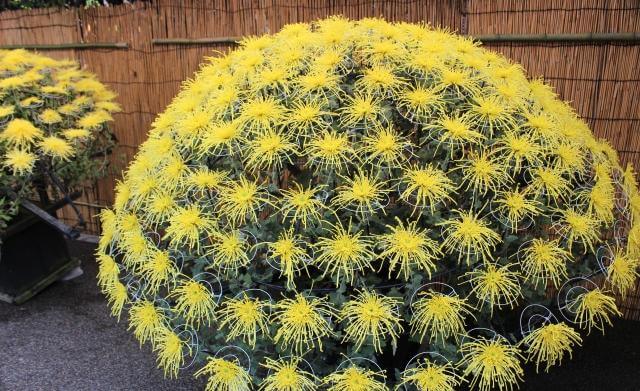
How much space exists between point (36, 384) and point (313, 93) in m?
2.08

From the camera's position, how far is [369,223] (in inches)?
61.3

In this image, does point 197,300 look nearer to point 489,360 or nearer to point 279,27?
point 489,360

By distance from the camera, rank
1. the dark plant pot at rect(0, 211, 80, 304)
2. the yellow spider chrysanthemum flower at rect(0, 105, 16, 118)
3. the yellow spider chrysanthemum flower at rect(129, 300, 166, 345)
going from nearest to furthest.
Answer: the yellow spider chrysanthemum flower at rect(129, 300, 166, 345)
the yellow spider chrysanthemum flower at rect(0, 105, 16, 118)
the dark plant pot at rect(0, 211, 80, 304)

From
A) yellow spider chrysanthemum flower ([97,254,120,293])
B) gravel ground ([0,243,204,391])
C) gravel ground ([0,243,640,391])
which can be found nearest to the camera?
yellow spider chrysanthemum flower ([97,254,120,293])

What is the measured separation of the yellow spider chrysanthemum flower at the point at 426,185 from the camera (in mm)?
1504

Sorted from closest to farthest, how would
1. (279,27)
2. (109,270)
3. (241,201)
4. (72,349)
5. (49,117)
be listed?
(241,201), (109,270), (72,349), (49,117), (279,27)

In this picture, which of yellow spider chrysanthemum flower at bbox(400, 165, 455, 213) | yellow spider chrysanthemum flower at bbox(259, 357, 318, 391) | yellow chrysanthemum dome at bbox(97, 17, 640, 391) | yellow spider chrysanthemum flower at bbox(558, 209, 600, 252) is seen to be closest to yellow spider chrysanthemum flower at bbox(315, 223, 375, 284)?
yellow chrysanthemum dome at bbox(97, 17, 640, 391)

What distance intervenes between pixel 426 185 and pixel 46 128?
102 inches

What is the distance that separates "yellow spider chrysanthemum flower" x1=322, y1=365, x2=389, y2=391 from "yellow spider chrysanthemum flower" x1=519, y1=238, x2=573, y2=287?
532 millimetres

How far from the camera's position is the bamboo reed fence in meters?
2.68

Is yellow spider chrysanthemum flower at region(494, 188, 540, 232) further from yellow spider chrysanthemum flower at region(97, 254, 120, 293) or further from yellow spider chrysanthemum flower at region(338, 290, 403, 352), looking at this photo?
yellow spider chrysanthemum flower at region(97, 254, 120, 293)

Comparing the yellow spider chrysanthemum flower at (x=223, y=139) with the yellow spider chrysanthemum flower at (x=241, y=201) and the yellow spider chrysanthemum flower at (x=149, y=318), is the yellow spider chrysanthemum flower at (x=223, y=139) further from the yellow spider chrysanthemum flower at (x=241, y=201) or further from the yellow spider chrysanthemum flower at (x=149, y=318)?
the yellow spider chrysanthemum flower at (x=149, y=318)

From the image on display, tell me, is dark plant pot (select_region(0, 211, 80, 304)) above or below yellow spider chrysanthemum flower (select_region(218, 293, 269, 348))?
below

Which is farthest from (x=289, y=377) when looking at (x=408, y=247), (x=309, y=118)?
(x=309, y=118)
